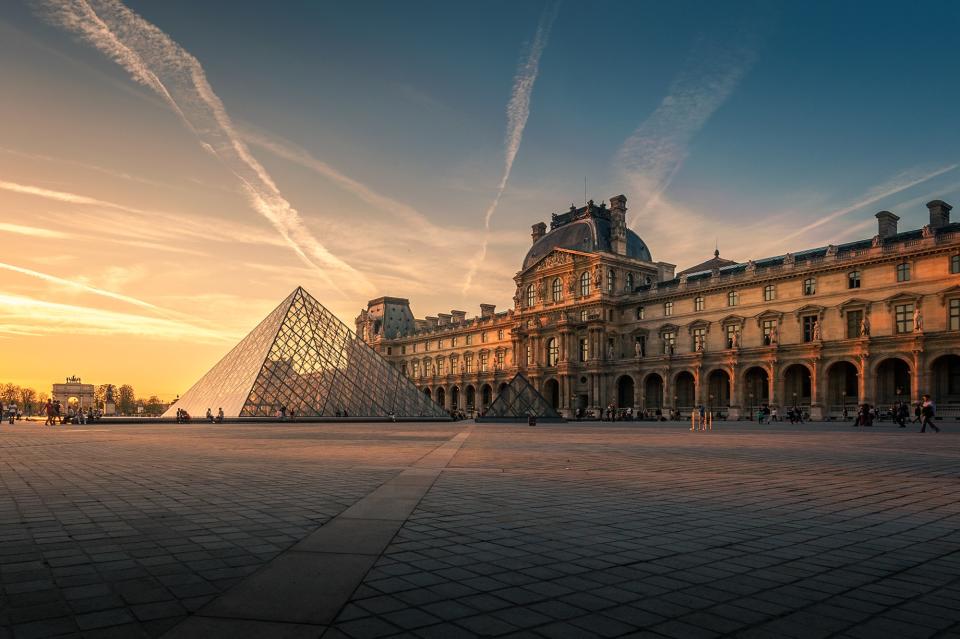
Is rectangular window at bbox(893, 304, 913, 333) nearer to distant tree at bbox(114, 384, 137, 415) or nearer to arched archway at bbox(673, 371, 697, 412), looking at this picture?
arched archway at bbox(673, 371, 697, 412)

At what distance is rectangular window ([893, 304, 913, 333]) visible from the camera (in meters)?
41.0

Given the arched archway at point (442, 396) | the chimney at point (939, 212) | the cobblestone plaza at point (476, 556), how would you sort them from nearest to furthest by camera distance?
the cobblestone plaza at point (476, 556)
the chimney at point (939, 212)
the arched archway at point (442, 396)

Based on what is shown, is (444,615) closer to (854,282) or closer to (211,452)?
(211,452)

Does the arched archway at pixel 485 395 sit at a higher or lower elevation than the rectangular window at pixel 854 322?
lower

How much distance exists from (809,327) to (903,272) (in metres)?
7.04

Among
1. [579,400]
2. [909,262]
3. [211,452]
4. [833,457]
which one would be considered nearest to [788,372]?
[909,262]

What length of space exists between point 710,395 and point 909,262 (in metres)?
17.4

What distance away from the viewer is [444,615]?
331 centimetres

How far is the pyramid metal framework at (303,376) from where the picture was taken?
37938 mm

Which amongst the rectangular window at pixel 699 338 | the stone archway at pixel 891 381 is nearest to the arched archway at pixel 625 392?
the rectangular window at pixel 699 338

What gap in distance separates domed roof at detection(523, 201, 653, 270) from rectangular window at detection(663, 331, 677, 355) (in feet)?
34.1

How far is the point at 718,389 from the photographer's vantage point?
53.1 meters

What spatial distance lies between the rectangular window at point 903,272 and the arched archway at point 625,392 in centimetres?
2420

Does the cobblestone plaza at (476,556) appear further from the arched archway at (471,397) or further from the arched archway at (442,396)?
the arched archway at (442,396)
